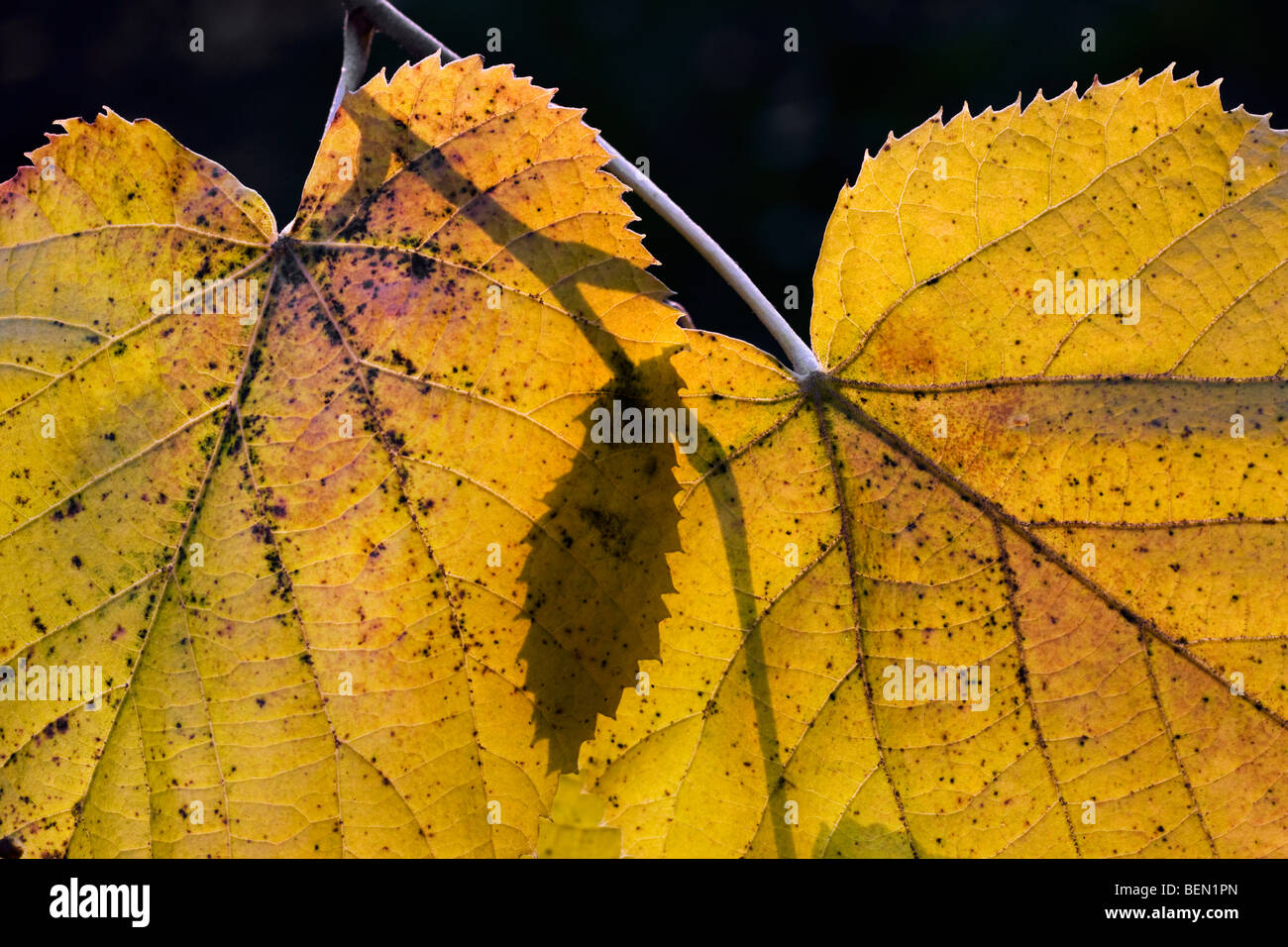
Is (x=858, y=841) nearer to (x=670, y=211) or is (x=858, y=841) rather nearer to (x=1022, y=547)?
(x=1022, y=547)

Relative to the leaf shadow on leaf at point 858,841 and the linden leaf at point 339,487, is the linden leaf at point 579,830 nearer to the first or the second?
the linden leaf at point 339,487

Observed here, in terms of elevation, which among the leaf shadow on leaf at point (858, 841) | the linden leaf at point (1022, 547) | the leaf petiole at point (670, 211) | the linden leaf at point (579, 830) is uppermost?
the leaf petiole at point (670, 211)

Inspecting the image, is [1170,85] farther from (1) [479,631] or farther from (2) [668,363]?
(1) [479,631]

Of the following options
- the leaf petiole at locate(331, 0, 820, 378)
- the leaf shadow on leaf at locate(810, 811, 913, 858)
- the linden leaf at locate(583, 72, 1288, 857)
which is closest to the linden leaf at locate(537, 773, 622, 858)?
the linden leaf at locate(583, 72, 1288, 857)

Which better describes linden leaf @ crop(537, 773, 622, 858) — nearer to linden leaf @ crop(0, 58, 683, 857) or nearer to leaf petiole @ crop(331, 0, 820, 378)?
linden leaf @ crop(0, 58, 683, 857)

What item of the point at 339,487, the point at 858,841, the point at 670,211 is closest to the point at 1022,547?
the point at 858,841

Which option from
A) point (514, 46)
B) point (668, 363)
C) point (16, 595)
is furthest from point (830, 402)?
point (514, 46)

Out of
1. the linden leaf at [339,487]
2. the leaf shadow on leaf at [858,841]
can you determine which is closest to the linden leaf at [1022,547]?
the leaf shadow on leaf at [858,841]

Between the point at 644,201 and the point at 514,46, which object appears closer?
the point at 644,201
